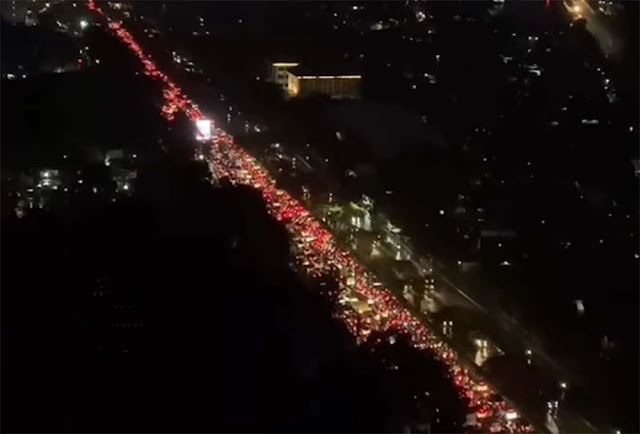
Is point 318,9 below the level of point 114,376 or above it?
A: above

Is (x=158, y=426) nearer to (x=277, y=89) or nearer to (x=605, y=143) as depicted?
(x=605, y=143)

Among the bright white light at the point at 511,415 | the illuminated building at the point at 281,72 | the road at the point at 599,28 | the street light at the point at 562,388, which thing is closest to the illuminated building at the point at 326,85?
the illuminated building at the point at 281,72

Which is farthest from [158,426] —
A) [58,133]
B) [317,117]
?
[317,117]

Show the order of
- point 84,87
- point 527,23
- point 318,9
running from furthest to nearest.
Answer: point 318,9, point 527,23, point 84,87

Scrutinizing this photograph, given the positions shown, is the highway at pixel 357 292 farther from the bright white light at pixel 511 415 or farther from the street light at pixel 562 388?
the street light at pixel 562 388

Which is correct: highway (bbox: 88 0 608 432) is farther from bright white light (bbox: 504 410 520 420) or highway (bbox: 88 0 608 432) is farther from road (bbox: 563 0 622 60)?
road (bbox: 563 0 622 60)

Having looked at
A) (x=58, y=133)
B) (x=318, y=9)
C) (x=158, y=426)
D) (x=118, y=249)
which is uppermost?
(x=318, y=9)

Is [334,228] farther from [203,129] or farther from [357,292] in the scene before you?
[203,129]

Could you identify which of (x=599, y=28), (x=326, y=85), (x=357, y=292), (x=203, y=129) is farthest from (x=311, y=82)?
(x=357, y=292)
